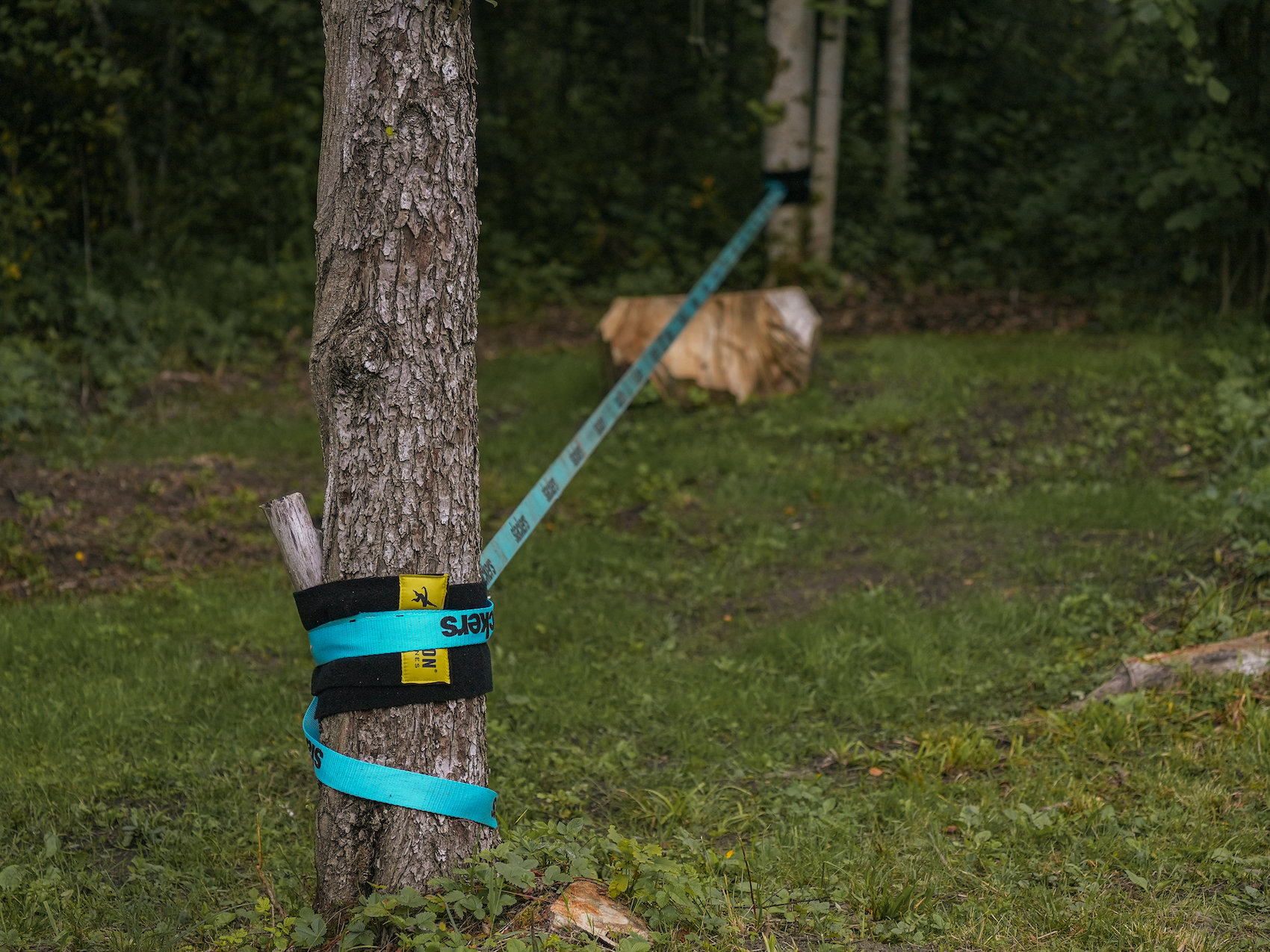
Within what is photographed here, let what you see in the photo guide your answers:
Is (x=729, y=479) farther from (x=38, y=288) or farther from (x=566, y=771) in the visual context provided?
(x=38, y=288)

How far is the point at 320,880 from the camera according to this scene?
2471 mm

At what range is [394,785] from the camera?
7.83 ft

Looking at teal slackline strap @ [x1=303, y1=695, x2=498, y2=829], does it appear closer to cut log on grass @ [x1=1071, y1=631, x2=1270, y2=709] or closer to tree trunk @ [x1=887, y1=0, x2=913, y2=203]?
cut log on grass @ [x1=1071, y1=631, x2=1270, y2=709]

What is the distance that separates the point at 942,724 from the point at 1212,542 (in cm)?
169

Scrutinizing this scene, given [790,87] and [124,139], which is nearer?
[124,139]

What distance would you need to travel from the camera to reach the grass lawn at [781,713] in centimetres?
270

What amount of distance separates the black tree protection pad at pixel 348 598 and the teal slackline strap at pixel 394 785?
204 mm

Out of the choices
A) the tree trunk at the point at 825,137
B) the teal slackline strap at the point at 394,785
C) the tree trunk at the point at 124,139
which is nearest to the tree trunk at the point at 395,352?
the teal slackline strap at the point at 394,785

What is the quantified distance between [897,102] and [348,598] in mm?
10957

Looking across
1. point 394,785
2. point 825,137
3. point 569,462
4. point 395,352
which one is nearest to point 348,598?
point 394,785

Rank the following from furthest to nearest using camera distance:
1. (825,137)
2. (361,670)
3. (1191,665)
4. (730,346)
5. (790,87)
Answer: (825,137) → (790,87) → (730,346) → (1191,665) → (361,670)

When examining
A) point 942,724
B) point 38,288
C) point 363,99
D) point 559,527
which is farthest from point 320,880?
point 38,288

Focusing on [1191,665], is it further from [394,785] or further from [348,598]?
[348,598]

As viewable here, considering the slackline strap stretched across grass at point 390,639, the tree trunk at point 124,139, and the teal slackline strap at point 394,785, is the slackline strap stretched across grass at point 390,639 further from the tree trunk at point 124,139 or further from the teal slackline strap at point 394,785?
the tree trunk at point 124,139
